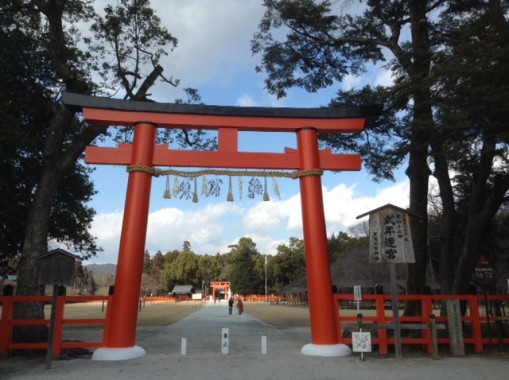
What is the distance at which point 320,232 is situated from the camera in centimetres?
927

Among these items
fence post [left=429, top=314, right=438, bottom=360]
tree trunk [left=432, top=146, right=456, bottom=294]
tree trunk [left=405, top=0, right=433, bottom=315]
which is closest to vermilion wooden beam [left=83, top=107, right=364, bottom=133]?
tree trunk [left=405, top=0, right=433, bottom=315]

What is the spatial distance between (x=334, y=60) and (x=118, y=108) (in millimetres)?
8566

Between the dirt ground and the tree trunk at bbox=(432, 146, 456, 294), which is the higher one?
the tree trunk at bbox=(432, 146, 456, 294)

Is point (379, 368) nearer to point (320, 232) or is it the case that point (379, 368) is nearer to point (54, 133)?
point (320, 232)

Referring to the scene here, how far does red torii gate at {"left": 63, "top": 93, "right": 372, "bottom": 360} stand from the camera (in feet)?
28.3

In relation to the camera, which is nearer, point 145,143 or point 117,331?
point 117,331

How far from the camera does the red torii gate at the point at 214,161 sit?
8.64 metres

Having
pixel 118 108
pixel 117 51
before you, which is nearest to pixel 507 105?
pixel 118 108

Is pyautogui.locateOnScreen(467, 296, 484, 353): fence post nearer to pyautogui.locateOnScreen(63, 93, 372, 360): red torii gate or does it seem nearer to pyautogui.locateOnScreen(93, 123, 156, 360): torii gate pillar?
pyautogui.locateOnScreen(63, 93, 372, 360): red torii gate

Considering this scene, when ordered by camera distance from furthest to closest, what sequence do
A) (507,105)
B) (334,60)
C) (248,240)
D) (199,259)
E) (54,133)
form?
(199,259) < (248,240) < (334,60) < (54,133) < (507,105)

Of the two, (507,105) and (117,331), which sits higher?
(507,105)

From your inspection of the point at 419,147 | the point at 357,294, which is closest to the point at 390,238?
the point at 419,147

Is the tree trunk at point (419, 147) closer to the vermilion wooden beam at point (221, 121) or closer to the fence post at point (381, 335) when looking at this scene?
the vermilion wooden beam at point (221, 121)

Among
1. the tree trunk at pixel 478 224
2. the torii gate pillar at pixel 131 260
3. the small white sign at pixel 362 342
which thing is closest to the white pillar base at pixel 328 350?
the small white sign at pixel 362 342
